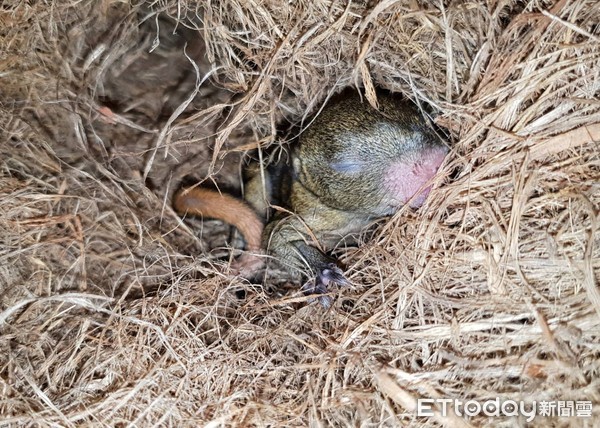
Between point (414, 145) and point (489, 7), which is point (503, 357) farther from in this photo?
point (489, 7)

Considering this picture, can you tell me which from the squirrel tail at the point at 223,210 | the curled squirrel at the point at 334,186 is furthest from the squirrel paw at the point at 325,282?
the squirrel tail at the point at 223,210

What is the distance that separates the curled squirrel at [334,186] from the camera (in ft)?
6.30

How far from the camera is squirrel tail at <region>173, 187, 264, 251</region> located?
7.23 ft

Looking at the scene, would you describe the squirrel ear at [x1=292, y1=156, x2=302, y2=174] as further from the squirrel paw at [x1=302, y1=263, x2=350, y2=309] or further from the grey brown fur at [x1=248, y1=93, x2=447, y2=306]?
the squirrel paw at [x1=302, y1=263, x2=350, y2=309]

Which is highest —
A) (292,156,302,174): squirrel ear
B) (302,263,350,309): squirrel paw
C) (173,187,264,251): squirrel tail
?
(292,156,302,174): squirrel ear

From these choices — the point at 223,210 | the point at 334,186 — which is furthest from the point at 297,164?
the point at 223,210

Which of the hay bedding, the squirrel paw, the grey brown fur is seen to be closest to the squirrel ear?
the grey brown fur

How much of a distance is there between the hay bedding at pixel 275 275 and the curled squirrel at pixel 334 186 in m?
0.09

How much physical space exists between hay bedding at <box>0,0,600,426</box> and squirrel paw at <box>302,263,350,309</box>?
5cm

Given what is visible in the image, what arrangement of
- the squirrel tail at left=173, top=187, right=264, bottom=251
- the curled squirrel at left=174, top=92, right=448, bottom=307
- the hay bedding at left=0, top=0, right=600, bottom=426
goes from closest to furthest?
the hay bedding at left=0, top=0, right=600, bottom=426, the curled squirrel at left=174, top=92, right=448, bottom=307, the squirrel tail at left=173, top=187, right=264, bottom=251

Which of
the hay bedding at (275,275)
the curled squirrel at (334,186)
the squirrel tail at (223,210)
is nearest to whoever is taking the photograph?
the hay bedding at (275,275)

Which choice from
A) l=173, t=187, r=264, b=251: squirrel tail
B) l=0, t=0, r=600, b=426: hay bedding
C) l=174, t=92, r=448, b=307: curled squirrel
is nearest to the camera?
l=0, t=0, r=600, b=426: hay bedding

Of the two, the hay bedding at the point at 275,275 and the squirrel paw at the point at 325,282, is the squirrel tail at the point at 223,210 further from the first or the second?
the squirrel paw at the point at 325,282

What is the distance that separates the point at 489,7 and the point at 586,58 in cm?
32
